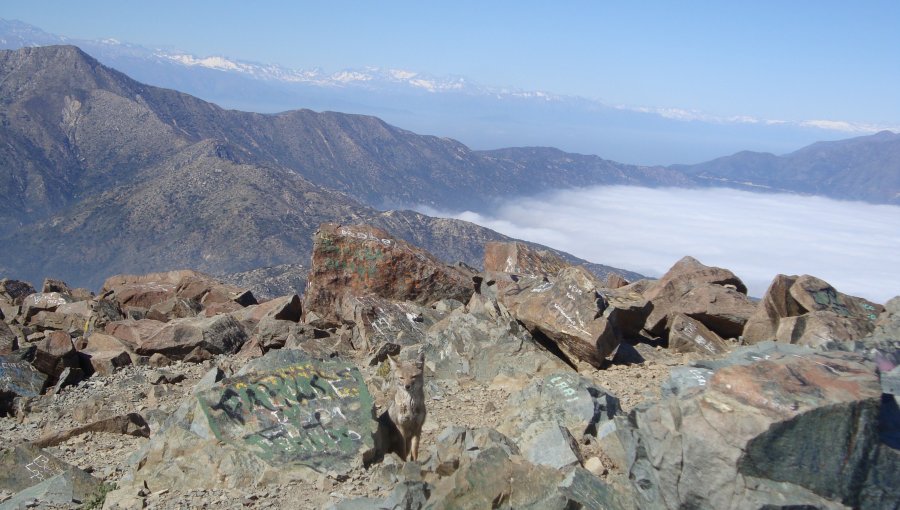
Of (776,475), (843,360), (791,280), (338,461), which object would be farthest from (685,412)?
(791,280)

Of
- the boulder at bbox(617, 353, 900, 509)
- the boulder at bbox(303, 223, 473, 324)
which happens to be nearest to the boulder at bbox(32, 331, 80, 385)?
the boulder at bbox(303, 223, 473, 324)

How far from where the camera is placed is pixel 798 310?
13641 millimetres

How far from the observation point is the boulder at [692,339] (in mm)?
13062

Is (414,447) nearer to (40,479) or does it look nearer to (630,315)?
(40,479)

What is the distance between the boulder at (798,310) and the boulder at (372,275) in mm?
6390

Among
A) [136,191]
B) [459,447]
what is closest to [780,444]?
[459,447]

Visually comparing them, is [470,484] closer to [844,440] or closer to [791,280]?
[844,440]

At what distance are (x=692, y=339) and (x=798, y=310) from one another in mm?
2343

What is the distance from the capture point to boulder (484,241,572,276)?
59.2ft

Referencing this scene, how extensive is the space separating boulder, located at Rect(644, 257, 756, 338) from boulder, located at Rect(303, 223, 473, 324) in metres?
4.42

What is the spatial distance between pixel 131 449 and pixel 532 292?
24.0 ft

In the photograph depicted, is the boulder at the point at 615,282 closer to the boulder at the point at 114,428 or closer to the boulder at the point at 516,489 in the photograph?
the boulder at the point at 114,428

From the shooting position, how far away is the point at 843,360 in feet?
20.6

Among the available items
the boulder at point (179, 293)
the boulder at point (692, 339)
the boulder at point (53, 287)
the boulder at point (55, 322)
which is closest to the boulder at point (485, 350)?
the boulder at point (692, 339)
